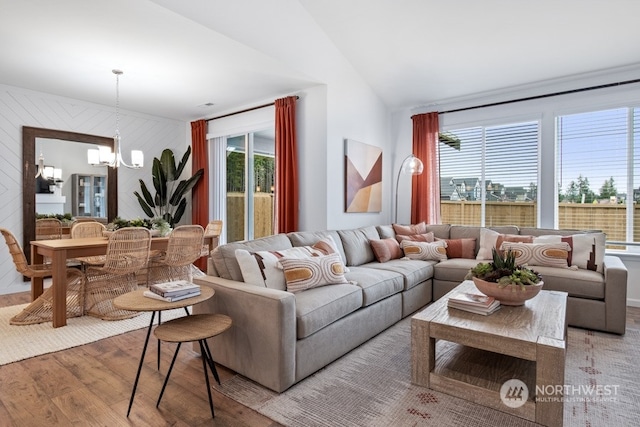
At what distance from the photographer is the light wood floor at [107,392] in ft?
5.81

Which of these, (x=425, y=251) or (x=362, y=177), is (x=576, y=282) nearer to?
(x=425, y=251)

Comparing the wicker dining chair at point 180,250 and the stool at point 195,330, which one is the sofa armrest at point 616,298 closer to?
the stool at point 195,330

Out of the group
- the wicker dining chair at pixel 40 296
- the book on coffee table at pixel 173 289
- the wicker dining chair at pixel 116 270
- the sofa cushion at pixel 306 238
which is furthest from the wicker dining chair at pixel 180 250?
the book on coffee table at pixel 173 289

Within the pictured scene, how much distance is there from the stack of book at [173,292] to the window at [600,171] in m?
4.32

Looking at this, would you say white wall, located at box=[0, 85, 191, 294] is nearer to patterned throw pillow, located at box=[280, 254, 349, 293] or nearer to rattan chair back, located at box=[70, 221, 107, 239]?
rattan chair back, located at box=[70, 221, 107, 239]

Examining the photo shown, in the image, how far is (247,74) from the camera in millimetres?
3926

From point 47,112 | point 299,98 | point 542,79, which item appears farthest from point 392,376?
point 47,112

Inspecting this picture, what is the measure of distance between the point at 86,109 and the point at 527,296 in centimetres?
582

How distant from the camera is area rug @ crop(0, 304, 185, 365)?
2.60 meters

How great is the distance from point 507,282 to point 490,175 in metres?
2.94

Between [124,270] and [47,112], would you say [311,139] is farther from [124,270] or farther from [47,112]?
[47,112]

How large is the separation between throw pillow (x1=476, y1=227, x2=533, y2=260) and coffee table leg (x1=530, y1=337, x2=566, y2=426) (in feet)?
7.34

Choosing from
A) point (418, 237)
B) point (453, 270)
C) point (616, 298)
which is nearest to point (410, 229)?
point (418, 237)

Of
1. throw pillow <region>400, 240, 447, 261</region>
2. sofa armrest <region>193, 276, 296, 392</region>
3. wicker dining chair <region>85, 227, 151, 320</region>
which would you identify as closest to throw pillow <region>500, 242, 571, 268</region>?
throw pillow <region>400, 240, 447, 261</region>
